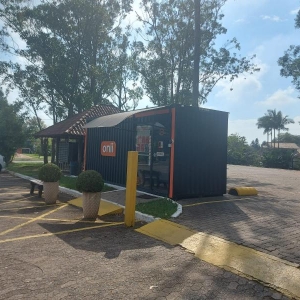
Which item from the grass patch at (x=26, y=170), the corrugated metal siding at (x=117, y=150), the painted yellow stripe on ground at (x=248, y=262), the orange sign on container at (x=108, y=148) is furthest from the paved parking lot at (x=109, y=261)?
the grass patch at (x=26, y=170)

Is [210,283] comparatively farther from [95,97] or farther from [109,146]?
[95,97]

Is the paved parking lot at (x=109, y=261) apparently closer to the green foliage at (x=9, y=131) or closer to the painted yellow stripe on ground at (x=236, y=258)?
the painted yellow stripe on ground at (x=236, y=258)

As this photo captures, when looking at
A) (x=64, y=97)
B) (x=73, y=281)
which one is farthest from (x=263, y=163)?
(x=73, y=281)

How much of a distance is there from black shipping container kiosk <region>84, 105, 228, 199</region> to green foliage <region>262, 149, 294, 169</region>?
2747cm

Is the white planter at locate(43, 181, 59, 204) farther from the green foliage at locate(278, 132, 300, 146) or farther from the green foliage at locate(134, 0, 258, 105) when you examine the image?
the green foliage at locate(278, 132, 300, 146)

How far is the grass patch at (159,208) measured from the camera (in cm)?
731

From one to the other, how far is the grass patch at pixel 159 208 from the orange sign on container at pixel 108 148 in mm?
4278

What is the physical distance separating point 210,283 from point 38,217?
5183 millimetres

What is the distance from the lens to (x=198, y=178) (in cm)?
983

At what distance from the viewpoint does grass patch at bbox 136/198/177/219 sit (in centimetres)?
731

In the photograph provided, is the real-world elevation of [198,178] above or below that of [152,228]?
above

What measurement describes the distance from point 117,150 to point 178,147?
374cm

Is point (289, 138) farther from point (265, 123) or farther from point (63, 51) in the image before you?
point (63, 51)

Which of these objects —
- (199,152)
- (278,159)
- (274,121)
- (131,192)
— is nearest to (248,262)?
(131,192)
